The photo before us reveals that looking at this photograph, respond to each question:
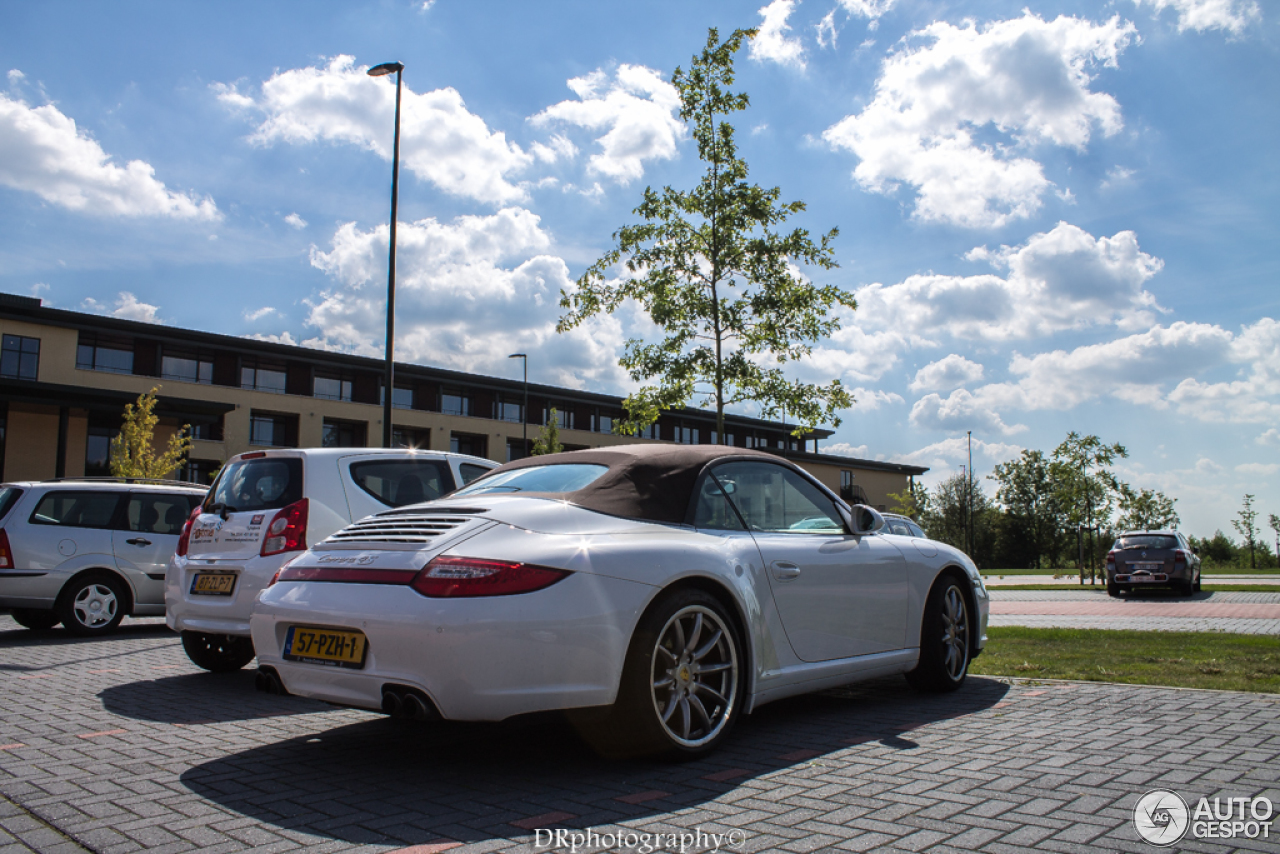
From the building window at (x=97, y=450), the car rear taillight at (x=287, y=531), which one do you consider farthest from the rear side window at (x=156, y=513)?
the building window at (x=97, y=450)

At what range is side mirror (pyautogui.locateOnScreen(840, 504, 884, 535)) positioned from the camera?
203 inches

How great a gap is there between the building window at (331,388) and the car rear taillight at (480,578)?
46678mm

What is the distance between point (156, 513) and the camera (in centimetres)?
1071

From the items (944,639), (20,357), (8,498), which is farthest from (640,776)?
(20,357)

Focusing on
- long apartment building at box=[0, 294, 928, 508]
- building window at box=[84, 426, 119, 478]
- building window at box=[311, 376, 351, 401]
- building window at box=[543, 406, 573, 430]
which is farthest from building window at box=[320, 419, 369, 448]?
building window at box=[84, 426, 119, 478]

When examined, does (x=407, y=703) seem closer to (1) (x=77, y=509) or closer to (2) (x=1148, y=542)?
(1) (x=77, y=509)

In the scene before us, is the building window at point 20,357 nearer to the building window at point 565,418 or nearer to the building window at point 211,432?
the building window at point 211,432

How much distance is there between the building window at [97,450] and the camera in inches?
1404

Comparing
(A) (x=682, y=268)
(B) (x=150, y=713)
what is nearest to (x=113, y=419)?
(A) (x=682, y=268)

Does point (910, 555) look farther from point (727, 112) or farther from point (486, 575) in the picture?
point (727, 112)

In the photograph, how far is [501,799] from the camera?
3395 millimetres

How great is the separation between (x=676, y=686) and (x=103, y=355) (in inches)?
1704

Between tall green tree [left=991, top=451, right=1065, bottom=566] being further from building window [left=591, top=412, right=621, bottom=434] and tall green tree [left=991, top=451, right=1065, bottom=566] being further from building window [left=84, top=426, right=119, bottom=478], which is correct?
building window [left=84, top=426, right=119, bottom=478]

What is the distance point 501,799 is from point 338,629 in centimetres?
96
